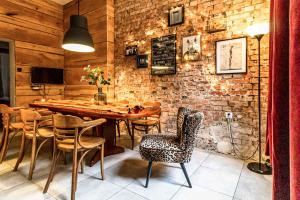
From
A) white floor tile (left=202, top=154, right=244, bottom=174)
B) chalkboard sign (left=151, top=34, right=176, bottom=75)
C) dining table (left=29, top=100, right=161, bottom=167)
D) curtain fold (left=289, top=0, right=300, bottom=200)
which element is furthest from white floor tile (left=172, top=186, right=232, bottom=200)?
chalkboard sign (left=151, top=34, right=176, bottom=75)

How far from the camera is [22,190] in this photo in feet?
6.08

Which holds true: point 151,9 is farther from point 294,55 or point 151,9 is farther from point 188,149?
point 294,55

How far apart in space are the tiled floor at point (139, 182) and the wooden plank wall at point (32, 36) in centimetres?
248

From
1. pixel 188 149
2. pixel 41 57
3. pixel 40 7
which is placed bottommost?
pixel 188 149

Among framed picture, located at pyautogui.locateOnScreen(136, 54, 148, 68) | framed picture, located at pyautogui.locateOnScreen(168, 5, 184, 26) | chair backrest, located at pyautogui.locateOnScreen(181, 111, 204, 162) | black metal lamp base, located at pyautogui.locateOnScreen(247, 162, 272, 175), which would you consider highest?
framed picture, located at pyautogui.locateOnScreen(168, 5, 184, 26)

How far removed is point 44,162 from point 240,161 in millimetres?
2946

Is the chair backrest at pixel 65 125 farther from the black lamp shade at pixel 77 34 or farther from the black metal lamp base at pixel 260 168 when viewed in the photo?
the black metal lamp base at pixel 260 168

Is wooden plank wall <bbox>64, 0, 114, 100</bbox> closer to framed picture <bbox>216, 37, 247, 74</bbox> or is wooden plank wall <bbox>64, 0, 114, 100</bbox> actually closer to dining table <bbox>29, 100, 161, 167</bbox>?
dining table <bbox>29, 100, 161, 167</bbox>

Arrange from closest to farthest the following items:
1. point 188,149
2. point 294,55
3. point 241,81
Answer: point 294,55 → point 188,149 → point 241,81

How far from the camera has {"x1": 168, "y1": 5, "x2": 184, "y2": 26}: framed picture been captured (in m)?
3.29

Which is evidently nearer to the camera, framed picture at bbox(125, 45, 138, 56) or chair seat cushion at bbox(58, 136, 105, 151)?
chair seat cushion at bbox(58, 136, 105, 151)

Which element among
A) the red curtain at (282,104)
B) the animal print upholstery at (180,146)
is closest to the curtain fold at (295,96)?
the red curtain at (282,104)

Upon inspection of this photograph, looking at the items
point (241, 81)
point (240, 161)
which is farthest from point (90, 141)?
point (241, 81)

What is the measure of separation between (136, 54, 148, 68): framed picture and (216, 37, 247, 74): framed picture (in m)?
1.51
